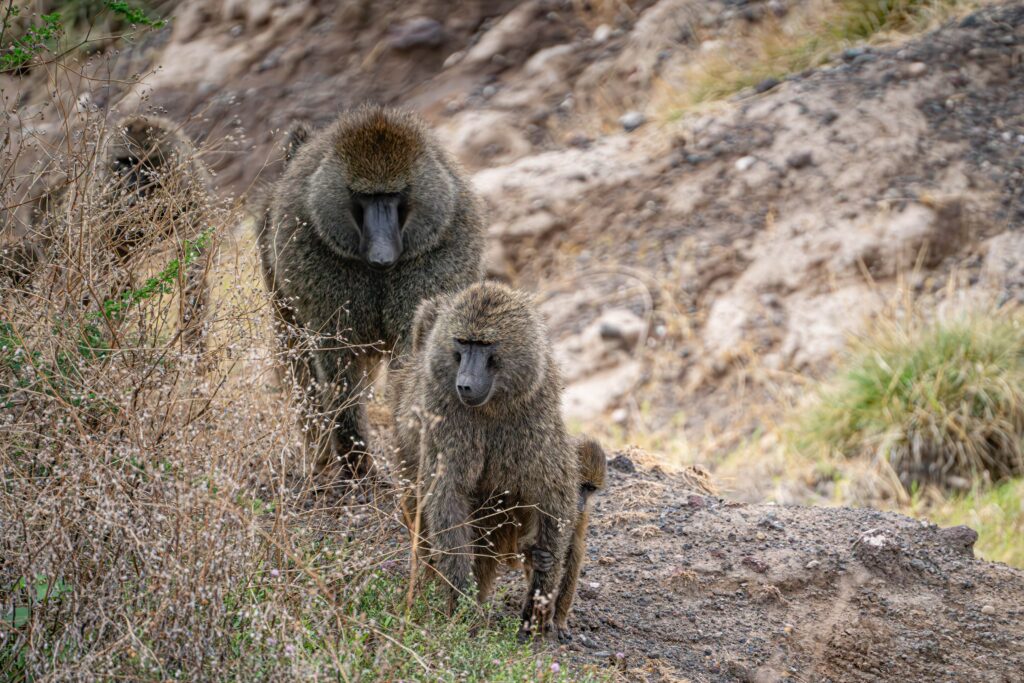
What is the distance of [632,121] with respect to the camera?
10.2 metres

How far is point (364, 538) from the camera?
3877 millimetres

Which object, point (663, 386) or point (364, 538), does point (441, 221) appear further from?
point (663, 386)

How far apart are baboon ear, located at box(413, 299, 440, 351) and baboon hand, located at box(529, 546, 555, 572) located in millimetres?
881

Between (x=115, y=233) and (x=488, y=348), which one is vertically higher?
(x=115, y=233)

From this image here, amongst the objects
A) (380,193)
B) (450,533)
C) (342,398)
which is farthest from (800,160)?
(450,533)

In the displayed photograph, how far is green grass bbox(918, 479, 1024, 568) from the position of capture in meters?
6.57

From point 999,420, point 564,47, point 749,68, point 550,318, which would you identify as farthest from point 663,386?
point 564,47

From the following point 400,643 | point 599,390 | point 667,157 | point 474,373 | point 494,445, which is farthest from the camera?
point 667,157

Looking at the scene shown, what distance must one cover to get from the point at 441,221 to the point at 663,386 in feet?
12.9

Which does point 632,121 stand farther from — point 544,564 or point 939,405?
point 544,564

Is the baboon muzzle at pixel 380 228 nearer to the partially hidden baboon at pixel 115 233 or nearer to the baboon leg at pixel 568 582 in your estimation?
the partially hidden baboon at pixel 115 233

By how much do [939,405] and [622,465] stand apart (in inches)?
102

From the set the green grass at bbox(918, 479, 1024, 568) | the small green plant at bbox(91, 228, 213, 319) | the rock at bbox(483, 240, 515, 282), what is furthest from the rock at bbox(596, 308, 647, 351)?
the small green plant at bbox(91, 228, 213, 319)

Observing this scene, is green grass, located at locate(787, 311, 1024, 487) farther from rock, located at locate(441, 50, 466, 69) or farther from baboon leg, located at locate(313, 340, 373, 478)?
rock, located at locate(441, 50, 466, 69)
